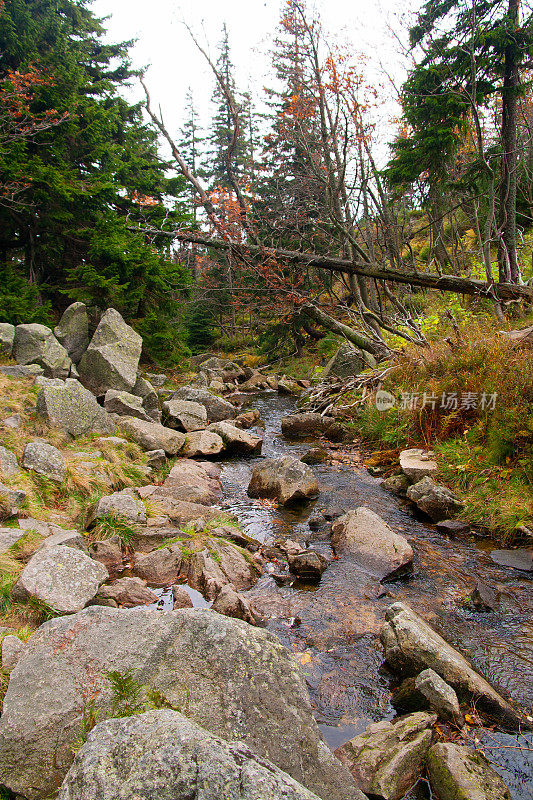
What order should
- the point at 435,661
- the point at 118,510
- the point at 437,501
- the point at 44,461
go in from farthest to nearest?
the point at 437,501 < the point at 44,461 < the point at 118,510 < the point at 435,661

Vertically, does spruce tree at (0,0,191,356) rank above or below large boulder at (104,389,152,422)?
above

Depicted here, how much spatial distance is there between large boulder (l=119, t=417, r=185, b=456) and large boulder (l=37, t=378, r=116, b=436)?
41cm

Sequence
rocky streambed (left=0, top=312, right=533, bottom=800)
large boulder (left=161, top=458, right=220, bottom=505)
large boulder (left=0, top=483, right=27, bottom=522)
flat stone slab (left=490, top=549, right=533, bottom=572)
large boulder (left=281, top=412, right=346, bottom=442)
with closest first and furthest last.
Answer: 1. rocky streambed (left=0, top=312, right=533, bottom=800)
2. large boulder (left=0, top=483, right=27, bottom=522)
3. flat stone slab (left=490, top=549, right=533, bottom=572)
4. large boulder (left=161, top=458, right=220, bottom=505)
5. large boulder (left=281, top=412, right=346, bottom=442)

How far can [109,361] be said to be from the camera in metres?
9.29

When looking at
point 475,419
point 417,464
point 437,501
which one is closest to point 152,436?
point 417,464

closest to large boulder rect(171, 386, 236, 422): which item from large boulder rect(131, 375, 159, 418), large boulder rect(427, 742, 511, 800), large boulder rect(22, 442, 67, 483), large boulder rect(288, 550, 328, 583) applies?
large boulder rect(131, 375, 159, 418)

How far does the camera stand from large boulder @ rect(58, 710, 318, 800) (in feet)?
4.52

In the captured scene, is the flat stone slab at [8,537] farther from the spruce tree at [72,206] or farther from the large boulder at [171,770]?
the spruce tree at [72,206]

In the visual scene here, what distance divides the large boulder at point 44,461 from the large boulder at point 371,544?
339 cm

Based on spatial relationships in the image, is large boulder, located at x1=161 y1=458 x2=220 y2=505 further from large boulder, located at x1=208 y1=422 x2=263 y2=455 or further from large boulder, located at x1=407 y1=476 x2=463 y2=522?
large boulder, located at x1=407 y1=476 x2=463 y2=522

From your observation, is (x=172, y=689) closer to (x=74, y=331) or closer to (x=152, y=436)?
(x=152, y=436)

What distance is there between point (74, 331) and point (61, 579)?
25.6 ft

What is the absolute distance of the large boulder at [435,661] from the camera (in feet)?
9.32

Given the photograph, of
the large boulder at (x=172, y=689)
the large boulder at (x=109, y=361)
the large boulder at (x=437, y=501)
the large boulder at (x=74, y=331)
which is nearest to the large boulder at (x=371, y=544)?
the large boulder at (x=437, y=501)
